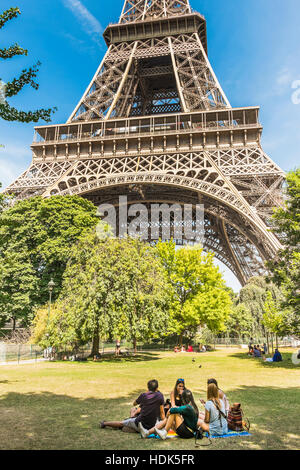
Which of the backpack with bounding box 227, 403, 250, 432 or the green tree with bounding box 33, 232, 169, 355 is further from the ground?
the green tree with bounding box 33, 232, 169, 355

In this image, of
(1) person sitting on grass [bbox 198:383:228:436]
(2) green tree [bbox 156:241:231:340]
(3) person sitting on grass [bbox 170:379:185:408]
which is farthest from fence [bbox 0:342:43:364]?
(1) person sitting on grass [bbox 198:383:228:436]

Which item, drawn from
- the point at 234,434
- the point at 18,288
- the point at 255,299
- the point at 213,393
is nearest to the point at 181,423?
the point at 213,393

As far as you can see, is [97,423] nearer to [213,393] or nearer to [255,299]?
[213,393]

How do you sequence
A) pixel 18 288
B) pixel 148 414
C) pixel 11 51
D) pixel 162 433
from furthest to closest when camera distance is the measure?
pixel 18 288
pixel 11 51
pixel 148 414
pixel 162 433

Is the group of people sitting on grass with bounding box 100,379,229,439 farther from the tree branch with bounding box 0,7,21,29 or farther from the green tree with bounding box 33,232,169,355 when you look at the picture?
the green tree with bounding box 33,232,169,355
